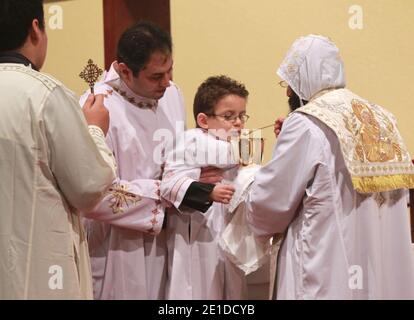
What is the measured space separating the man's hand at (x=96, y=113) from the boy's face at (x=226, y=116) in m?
0.75

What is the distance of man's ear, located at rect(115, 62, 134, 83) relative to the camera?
335 cm

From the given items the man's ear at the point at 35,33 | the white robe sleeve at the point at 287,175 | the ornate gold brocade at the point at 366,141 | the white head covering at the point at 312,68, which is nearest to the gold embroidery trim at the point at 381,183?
the ornate gold brocade at the point at 366,141

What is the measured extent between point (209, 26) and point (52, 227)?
10.1 ft

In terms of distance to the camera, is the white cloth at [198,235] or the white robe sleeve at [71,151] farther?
the white cloth at [198,235]

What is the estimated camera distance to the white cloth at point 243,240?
3195 mm

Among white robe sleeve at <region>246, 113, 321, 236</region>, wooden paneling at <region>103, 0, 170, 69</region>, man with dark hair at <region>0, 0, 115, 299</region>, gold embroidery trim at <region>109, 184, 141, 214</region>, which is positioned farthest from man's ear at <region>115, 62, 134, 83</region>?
wooden paneling at <region>103, 0, 170, 69</region>

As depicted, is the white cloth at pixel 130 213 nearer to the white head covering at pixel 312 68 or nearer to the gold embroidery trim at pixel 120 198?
the gold embroidery trim at pixel 120 198

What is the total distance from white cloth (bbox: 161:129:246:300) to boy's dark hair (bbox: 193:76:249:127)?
122 millimetres

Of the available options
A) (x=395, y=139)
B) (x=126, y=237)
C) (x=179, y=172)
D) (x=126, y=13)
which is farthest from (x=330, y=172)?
(x=126, y=13)

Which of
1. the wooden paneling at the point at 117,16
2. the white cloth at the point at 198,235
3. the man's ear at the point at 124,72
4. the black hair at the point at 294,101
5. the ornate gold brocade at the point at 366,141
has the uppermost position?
the wooden paneling at the point at 117,16

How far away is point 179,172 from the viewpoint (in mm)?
3256

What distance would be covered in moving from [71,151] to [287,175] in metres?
0.93

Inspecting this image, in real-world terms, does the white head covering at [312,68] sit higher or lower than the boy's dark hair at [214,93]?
higher
